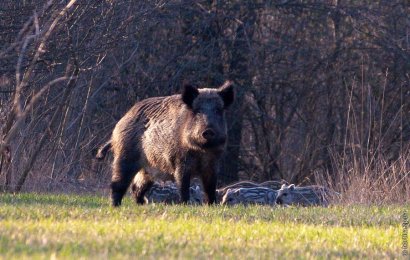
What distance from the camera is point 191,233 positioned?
7.25m

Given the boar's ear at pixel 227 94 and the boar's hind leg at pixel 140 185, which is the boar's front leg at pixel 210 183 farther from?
the boar's hind leg at pixel 140 185

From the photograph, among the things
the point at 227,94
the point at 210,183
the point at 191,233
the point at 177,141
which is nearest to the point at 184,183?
the point at 210,183

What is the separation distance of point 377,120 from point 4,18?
9127 millimetres

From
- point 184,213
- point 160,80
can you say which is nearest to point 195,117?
point 184,213

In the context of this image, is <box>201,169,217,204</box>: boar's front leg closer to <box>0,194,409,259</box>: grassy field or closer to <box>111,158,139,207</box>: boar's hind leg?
<box>111,158,139,207</box>: boar's hind leg

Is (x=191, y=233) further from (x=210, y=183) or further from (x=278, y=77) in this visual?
(x=278, y=77)

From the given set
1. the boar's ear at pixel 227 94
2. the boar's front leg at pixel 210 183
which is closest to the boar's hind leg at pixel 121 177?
the boar's front leg at pixel 210 183

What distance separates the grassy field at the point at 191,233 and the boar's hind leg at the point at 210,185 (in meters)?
1.86

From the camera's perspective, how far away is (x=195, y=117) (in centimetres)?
1205

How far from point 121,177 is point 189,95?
1.36m

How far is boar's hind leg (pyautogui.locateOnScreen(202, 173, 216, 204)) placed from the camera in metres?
11.9

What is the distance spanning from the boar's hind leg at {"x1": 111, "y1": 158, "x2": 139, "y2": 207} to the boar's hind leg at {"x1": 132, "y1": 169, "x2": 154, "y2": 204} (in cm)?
47

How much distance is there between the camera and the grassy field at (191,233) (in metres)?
6.15

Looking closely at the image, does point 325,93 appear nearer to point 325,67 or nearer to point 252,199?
point 325,67
